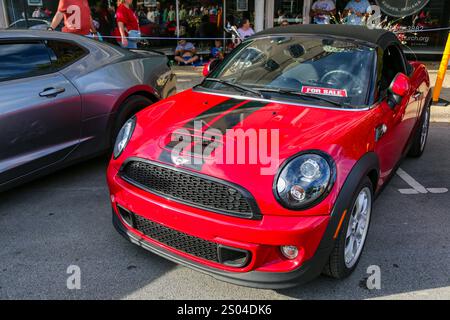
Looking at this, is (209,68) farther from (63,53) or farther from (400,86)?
(400,86)

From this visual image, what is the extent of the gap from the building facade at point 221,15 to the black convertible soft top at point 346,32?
7.11 meters

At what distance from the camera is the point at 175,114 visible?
2902 mm

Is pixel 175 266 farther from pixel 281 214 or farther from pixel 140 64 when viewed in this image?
pixel 140 64

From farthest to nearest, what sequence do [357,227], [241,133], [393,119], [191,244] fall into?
[393,119] < [357,227] < [241,133] < [191,244]

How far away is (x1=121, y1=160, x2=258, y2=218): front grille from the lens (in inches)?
87.7

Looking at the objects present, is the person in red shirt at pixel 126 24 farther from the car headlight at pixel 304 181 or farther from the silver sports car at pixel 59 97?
the car headlight at pixel 304 181

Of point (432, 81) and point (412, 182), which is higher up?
point (432, 81)

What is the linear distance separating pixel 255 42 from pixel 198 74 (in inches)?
211

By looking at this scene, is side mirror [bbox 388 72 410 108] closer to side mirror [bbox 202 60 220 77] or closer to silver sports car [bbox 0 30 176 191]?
side mirror [bbox 202 60 220 77]

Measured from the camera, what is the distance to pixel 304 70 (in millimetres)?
3217

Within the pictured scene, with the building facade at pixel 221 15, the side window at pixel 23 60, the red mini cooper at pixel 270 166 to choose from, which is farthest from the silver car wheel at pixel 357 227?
the building facade at pixel 221 15

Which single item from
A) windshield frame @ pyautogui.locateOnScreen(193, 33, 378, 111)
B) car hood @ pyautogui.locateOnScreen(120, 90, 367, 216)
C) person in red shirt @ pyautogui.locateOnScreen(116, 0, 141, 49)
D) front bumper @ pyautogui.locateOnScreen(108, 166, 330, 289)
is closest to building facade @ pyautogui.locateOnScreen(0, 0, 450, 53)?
person in red shirt @ pyautogui.locateOnScreen(116, 0, 141, 49)

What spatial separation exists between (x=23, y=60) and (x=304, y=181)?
271cm

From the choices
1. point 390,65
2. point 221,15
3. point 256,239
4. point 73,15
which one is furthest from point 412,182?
point 221,15
